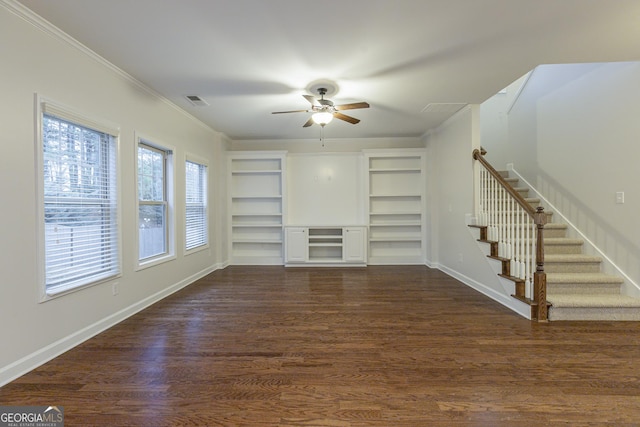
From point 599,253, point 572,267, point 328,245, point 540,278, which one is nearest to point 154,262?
point 328,245

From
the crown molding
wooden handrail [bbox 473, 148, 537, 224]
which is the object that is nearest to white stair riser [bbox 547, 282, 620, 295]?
wooden handrail [bbox 473, 148, 537, 224]

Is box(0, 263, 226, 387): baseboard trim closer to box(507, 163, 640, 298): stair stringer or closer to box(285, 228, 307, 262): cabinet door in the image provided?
box(285, 228, 307, 262): cabinet door

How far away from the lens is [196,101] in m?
3.66

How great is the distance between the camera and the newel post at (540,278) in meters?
2.78

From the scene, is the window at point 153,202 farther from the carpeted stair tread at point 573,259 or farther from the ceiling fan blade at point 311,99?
the carpeted stair tread at point 573,259

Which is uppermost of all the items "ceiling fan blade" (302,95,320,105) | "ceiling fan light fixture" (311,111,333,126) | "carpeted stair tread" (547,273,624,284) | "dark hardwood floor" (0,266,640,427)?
"ceiling fan blade" (302,95,320,105)

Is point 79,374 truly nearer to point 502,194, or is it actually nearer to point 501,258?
point 501,258

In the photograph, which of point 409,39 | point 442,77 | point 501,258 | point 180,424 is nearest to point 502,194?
point 501,258

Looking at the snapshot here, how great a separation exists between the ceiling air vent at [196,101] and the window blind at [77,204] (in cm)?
113

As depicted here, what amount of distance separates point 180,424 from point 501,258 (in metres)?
3.53

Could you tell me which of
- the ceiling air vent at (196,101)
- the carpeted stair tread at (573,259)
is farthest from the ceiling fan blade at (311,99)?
the carpeted stair tread at (573,259)

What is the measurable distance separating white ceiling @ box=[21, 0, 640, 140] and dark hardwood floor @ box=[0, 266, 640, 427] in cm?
259

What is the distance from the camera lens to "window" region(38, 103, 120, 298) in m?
2.18

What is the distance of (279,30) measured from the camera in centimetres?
220
